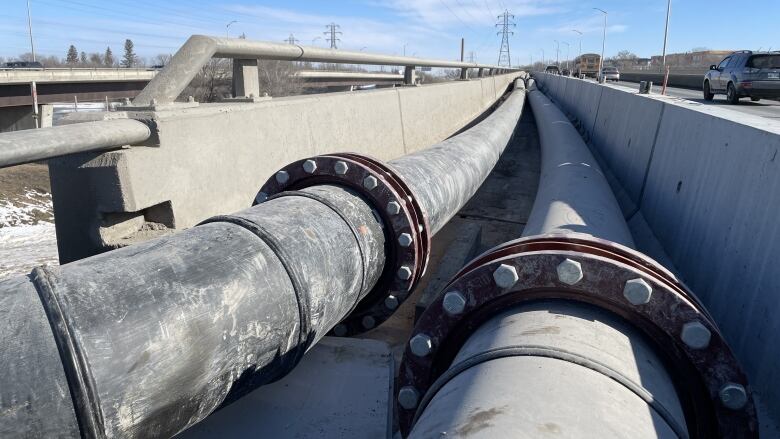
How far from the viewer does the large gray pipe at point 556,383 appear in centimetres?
115

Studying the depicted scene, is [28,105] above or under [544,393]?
under

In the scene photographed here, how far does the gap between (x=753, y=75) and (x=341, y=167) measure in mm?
19089

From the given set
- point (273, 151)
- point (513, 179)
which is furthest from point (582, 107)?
point (273, 151)

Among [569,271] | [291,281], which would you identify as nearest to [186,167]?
[291,281]

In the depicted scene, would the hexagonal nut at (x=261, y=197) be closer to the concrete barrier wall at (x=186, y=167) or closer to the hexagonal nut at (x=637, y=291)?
the concrete barrier wall at (x=186, y=167)

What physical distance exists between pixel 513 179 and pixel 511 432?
8255mm

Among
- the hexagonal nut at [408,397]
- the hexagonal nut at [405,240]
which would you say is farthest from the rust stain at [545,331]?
the hexagonal nut at [405,240]

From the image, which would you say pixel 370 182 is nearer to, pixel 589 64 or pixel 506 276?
pixel 506 276

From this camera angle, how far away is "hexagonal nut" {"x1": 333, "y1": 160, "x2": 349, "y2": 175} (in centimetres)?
270

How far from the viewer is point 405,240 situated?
8.95 ft

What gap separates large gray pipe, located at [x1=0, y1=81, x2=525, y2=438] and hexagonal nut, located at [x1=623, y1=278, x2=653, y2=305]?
1.07 meters

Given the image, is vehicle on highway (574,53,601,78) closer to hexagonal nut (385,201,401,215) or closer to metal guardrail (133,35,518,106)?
metal guardrail (133,35,518,106)

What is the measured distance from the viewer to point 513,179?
29.8 ft

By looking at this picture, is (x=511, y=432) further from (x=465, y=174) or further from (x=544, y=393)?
(x=465, y=174)
